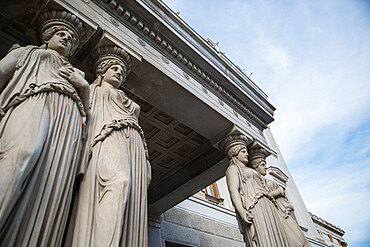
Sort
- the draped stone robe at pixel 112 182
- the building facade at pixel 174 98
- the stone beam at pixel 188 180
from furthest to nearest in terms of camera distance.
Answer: the stone beam at pixel 188 180
the building facade at pixel 174 98
the draped stone robe at pixel 112 182

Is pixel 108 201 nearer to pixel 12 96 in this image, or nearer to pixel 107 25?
pixel 12 96

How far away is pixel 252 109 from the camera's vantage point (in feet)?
21.5

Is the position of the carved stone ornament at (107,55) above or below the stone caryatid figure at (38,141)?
above

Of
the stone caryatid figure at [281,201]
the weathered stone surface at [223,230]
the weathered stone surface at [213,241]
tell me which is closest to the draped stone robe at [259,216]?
the stone caryatid figure at [281,201]

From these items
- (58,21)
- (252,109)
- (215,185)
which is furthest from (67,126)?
(215,185)

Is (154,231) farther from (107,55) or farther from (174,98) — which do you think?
(107,55)

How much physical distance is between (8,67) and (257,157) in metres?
4.61

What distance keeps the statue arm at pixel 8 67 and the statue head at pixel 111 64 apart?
1072 mm

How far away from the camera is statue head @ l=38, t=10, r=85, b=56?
2.82 metres

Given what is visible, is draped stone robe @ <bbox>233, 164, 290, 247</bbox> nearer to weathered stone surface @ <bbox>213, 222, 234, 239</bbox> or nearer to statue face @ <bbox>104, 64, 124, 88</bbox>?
statue face @ <bbox>104, 64, 124, 88</bbox>

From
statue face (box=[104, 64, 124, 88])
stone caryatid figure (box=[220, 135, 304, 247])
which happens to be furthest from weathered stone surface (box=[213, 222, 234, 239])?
statue face (box=[104, 64, 124, 88])

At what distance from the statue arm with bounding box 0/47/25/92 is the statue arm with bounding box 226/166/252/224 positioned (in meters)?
3.49

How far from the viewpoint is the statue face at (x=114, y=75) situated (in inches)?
129

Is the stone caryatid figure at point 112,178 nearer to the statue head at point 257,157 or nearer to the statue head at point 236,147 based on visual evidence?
the statue head at point 236,147
